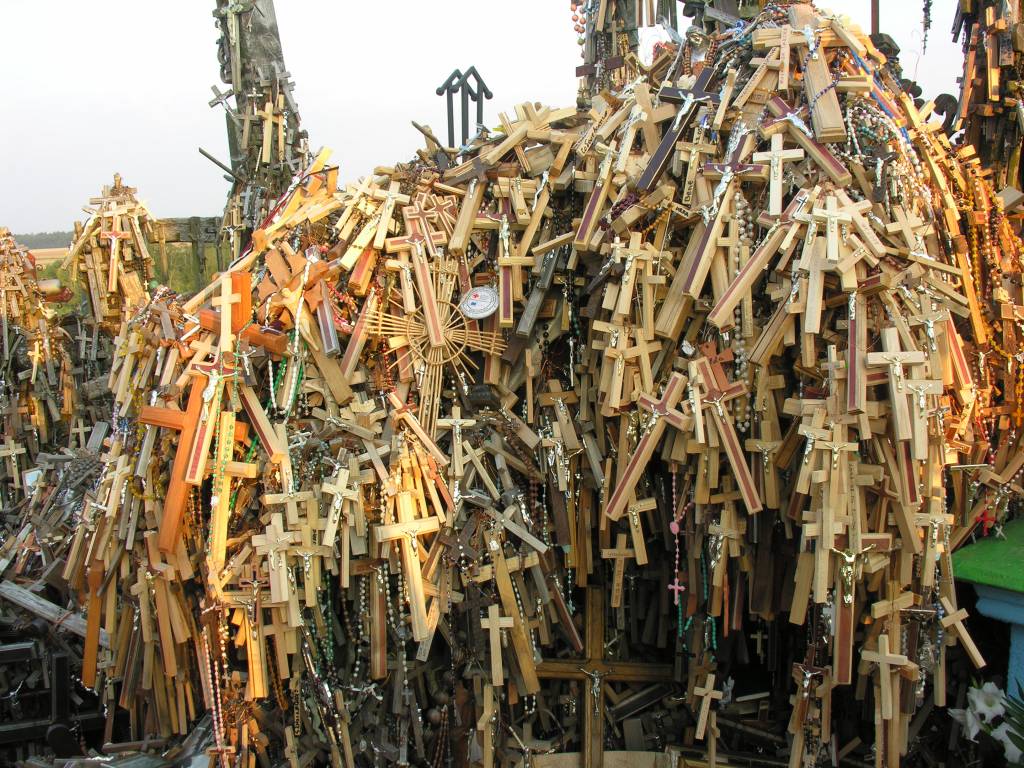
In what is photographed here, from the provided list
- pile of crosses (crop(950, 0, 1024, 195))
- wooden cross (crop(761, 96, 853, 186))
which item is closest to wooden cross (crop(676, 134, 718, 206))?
wooden cross (crop(761, 96, 853, 186))

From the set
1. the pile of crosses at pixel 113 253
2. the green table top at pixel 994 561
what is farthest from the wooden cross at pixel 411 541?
the pile of crosses at pixel 113 253

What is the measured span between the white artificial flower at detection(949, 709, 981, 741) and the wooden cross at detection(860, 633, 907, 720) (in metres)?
0.85

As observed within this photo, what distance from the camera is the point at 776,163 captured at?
558 centimetres

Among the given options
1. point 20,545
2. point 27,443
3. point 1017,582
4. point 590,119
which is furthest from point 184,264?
point 1017,582

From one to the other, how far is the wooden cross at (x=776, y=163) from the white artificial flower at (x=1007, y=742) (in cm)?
307

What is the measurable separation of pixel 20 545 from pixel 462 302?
4.36 m

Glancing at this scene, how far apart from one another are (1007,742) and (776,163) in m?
3.39

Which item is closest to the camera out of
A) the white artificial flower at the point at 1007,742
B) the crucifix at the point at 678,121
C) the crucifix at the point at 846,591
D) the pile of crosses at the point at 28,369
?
the crucifix at the point at 846,591

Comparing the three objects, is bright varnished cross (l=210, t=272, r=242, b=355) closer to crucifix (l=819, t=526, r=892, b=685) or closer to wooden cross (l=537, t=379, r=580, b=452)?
wooden cross (l=537, t=379, r=580, b=452)

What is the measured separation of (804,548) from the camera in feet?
17.7

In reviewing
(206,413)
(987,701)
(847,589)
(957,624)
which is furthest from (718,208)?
(987,701)

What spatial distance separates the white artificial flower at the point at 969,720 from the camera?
589 centimetres

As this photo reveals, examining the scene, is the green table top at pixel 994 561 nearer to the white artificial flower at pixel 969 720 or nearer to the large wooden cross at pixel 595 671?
the white artificial flower at pixel 969 720

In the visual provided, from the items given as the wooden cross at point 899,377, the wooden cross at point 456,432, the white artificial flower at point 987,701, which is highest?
the wooden cross at point 899,377
